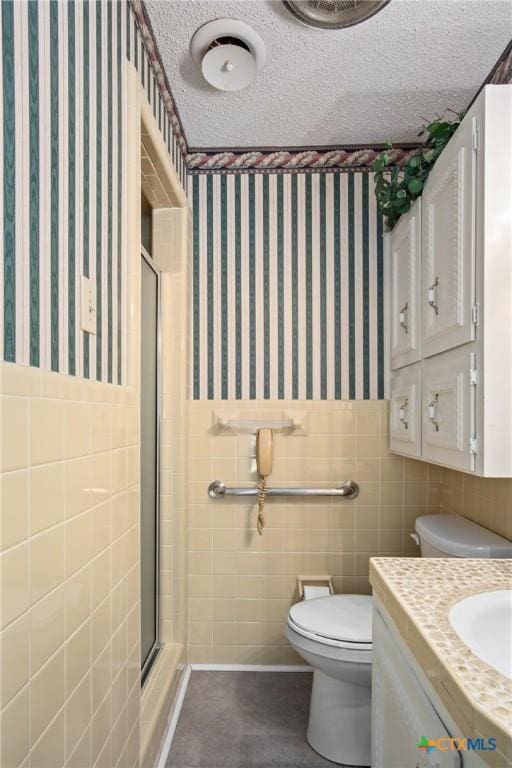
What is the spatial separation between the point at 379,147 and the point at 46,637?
2262 millimetres

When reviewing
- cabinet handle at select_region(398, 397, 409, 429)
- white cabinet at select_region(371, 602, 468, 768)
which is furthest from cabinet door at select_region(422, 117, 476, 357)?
white cabinet at select_region(371, 602, 468, 768)

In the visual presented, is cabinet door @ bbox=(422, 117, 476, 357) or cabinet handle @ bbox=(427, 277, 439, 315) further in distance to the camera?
cabinet handle @ bbox=(427, 277, 439, 315)

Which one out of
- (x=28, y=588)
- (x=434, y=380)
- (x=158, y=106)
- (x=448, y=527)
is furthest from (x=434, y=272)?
(x=28, y=588)

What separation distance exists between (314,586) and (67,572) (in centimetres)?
152

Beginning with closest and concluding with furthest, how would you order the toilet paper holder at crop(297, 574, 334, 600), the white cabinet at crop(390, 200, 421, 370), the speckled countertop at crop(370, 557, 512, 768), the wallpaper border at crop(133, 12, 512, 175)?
the speckled countertop at crop(370, 557, 512, 768) → the white cabinet at crop(390, 200, 421, 370) → the toilet paper holder at crop(297, 574, 334, 600) → the wallpaper border at crop(133, 12, 512, 175)

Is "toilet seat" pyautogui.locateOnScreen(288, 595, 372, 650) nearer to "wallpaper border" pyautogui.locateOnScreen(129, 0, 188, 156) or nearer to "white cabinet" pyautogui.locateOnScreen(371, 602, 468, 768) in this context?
"white cabinet" pyautogui.locateOnScreen(371, 602, 468, 768)

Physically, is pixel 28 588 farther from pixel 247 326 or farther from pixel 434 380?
pixel 247 326

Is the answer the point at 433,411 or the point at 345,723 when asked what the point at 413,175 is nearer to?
the point at 433,411

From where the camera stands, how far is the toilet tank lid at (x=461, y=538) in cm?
152

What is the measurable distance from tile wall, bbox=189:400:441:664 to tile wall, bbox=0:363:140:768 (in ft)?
2.98

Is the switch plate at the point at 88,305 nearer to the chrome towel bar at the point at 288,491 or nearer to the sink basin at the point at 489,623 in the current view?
the sink basin at the point at 489,623

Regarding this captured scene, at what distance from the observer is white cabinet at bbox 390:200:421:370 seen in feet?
5.90

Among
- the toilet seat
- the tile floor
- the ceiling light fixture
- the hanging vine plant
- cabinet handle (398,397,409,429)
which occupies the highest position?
the ceiling light fixture

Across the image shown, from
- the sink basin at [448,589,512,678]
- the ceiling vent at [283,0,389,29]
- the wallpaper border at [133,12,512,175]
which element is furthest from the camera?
the wallpaper border at [133,12,512,175]
